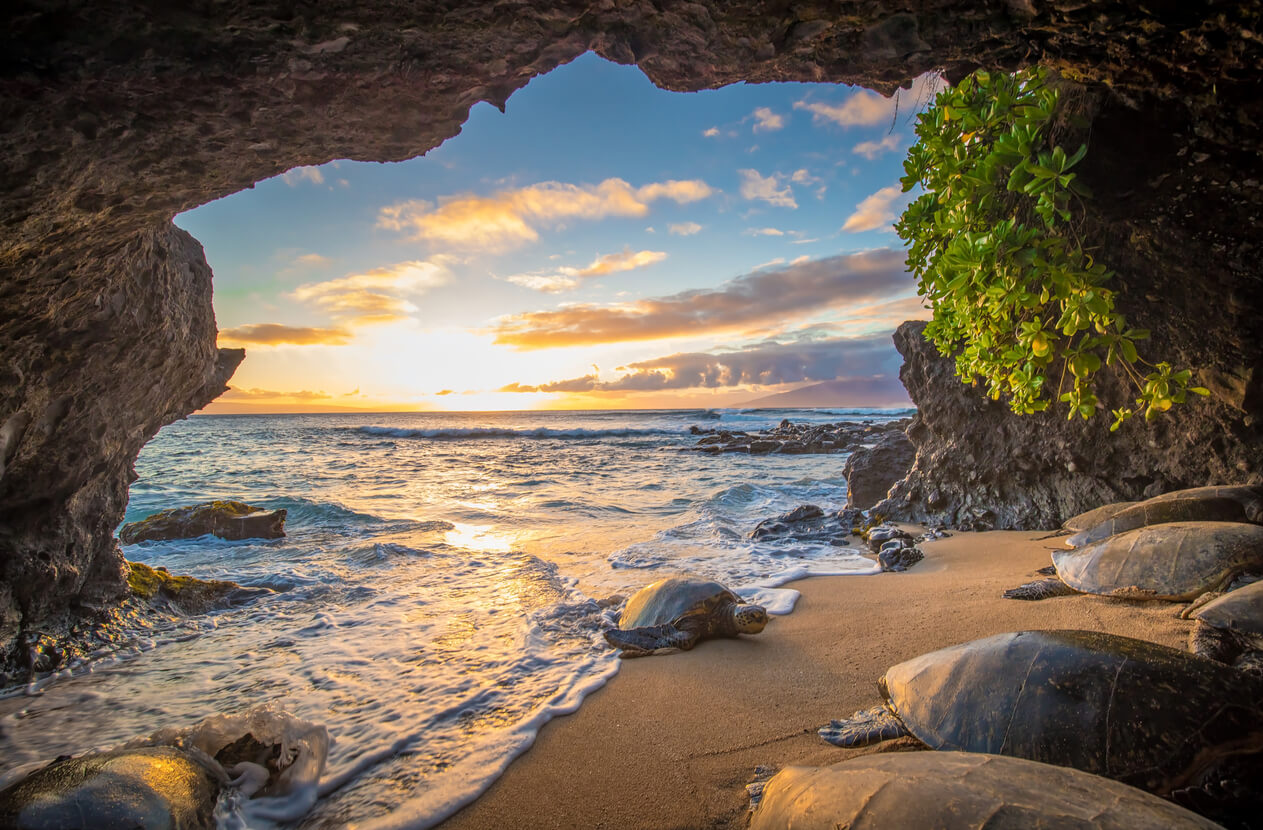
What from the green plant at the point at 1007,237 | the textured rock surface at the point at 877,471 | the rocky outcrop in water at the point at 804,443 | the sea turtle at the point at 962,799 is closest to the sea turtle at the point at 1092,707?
the sea turtle at the point at 962,799

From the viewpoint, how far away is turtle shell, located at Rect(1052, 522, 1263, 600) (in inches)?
→ 131

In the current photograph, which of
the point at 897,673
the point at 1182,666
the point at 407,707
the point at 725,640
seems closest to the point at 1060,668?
the point at 1182,666

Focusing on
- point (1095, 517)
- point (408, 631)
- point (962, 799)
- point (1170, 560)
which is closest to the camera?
point (962, 799)

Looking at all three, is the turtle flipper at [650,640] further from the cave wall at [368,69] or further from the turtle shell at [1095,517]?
the turtle shell at [1095,517]

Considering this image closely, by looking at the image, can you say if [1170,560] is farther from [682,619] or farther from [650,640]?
[650,640]

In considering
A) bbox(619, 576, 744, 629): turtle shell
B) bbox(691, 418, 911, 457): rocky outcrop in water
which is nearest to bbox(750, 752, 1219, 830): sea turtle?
bbox(619, 576, 744, 629): turtle shell

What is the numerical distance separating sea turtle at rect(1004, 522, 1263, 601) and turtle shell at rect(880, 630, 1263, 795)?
1.77 meters

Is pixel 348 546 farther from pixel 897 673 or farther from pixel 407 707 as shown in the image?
pixel 897 673

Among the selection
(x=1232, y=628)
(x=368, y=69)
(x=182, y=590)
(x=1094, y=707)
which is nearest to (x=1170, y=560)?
(x=1232, y=628)

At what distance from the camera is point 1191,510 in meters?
4.14

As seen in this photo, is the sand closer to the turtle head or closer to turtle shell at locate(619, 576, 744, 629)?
the turtle head

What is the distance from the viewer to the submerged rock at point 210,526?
8492mm

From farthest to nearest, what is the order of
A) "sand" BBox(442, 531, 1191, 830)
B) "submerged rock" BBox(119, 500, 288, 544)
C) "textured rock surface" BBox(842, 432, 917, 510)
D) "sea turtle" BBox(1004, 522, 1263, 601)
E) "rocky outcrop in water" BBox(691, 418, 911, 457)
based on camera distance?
1. "rocky outcrop in water" BBox(691, 418, 911, 457)
2. "textured rock surface" BBox(842, 432, 917, 510)
3. "submerged rock" BBox(119, 500, 288, 544)
4. "sea turtle" BBox(1004, 522, 1263, 601)
5. "sand" BBox(442, 531, 1191, 830)

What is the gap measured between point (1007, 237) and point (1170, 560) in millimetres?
2693
